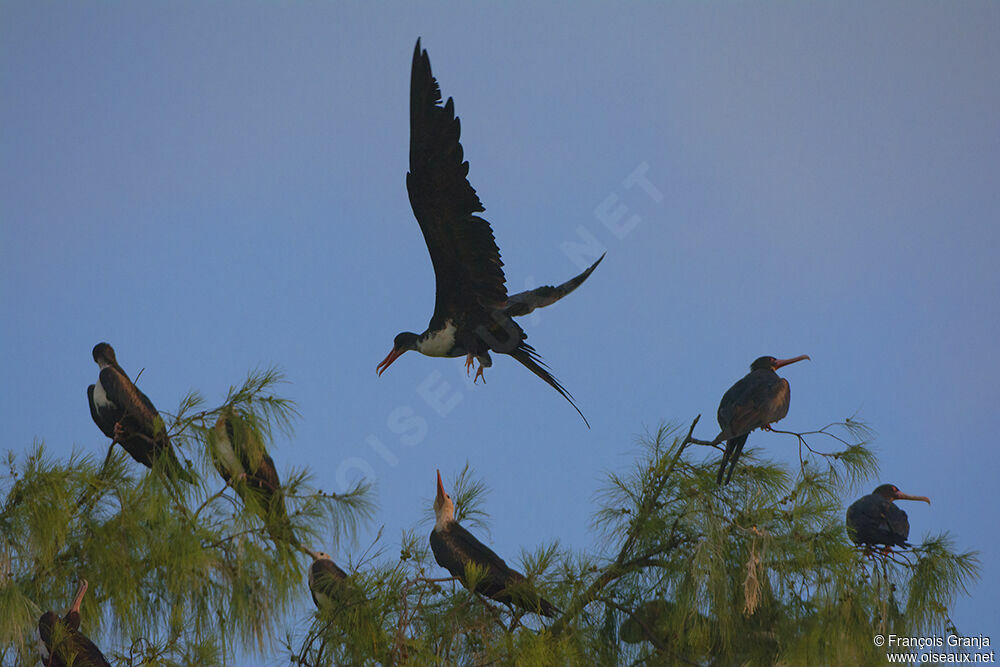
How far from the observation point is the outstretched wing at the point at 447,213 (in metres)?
4.35

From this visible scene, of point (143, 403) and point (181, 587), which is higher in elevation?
point (143, 403)

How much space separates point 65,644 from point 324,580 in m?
0.94

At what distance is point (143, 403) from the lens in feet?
13.5

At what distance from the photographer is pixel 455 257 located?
467 centimetres

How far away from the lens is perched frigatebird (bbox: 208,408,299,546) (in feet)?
11.6

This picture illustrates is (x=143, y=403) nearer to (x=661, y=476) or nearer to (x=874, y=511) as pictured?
(x=661, y=476)

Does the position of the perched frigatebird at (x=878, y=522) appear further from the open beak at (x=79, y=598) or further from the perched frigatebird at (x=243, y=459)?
the open beak at (x=79, y=598)

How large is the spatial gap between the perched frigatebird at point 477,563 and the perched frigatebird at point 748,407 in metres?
0.81

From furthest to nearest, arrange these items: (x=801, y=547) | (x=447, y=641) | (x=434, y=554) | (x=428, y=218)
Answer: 1. (x=428, y=218)
2. (x=434, y=554)
3. (x=801, y=547)
4. (x=447, y=641)

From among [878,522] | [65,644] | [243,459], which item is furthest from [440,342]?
[65,644]

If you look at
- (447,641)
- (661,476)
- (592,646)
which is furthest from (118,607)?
Result: (661,476)

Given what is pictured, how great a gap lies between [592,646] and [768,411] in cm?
118

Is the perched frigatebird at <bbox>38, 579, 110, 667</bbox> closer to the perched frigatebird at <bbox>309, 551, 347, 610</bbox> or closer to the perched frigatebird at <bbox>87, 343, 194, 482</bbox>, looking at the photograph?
the perched frigatebird at <bbox>87, 343, 194, 482</bbox>

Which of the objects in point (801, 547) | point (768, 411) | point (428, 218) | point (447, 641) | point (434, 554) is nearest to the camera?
point (447, 641)
